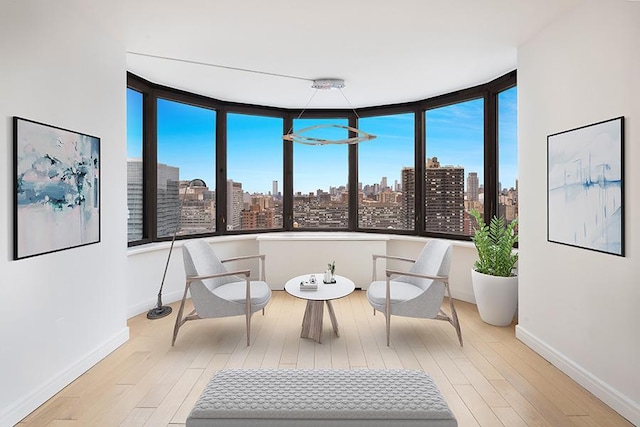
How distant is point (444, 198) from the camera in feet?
16.8

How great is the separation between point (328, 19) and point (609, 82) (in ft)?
6.55

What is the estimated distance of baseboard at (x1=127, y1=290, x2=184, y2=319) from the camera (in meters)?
4.16

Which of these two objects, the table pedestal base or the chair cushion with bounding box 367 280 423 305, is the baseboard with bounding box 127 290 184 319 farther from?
the chair cushion with bounding box 367 280 423 305

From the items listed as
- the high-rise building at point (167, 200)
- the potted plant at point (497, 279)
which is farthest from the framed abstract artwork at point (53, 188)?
the potted plant at point (497, 279)

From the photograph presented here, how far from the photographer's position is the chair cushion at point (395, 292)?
3471 mm

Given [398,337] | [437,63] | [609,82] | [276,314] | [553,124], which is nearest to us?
[609,82]

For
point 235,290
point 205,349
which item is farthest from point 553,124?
point 205,349

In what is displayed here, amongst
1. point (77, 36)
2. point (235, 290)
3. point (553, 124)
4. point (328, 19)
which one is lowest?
point (235, 290)

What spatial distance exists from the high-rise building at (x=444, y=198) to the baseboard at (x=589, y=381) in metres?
1.91

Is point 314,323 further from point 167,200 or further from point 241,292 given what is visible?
point 167,200

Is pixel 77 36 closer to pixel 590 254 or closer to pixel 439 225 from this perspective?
pixel 590 254

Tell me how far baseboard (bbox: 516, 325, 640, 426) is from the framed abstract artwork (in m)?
3.78

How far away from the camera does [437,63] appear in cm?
386

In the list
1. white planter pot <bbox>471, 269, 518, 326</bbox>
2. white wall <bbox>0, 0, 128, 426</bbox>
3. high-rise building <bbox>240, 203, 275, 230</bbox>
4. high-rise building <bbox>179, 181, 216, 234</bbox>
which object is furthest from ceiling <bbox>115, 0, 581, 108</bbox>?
white planter pot <bbox>471, 269, 518, 326</bbox>
